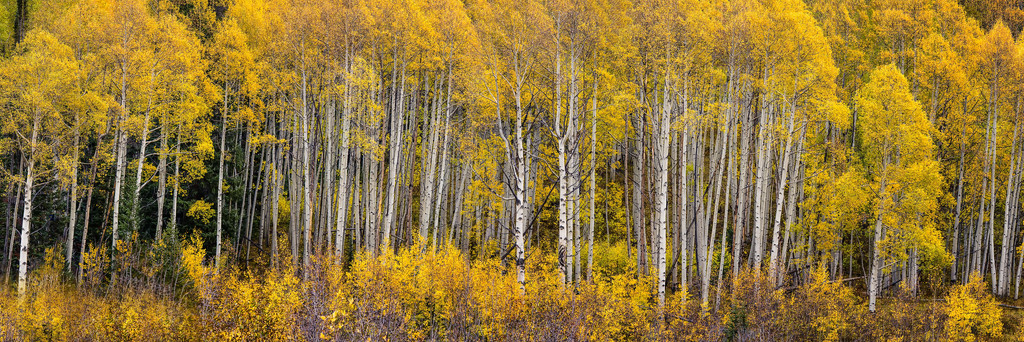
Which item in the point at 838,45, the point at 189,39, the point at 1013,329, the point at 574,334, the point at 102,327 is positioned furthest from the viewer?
the point at 838,45

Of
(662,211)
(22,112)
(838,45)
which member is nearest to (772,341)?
(662,211)

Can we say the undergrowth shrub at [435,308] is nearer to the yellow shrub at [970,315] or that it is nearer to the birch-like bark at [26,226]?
the yellow shrub at [970,315]

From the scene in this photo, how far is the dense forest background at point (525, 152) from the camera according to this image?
559 inches

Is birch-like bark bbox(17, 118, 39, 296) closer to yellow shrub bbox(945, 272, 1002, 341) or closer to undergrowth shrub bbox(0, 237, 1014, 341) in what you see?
undergrowth shrub bbox(0, 237, 1014, 341)

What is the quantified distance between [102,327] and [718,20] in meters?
15.9

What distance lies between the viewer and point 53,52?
696 inches

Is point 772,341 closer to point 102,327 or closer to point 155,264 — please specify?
point 102,327

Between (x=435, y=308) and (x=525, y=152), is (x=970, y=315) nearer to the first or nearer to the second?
(x=525, y=152)

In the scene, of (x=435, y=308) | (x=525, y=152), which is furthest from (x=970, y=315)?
(x=435, y=308)

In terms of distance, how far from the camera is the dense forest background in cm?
1421

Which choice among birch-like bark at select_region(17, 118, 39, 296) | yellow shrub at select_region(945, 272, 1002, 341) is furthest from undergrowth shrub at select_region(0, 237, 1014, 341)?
birch-like bark at select_region(17, 118, 39, 296)

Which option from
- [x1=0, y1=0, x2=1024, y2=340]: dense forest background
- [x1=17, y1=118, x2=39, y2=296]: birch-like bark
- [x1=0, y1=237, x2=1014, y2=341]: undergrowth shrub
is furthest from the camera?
[x1=17, y1=118, x2=39, y2=296]: birch-like bark

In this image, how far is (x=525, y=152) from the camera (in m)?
18.0

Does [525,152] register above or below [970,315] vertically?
above
